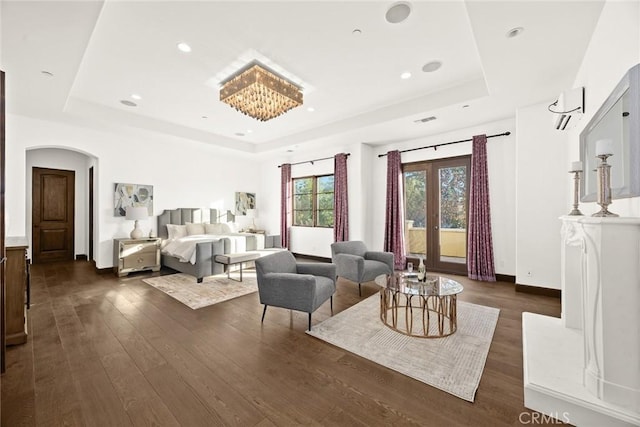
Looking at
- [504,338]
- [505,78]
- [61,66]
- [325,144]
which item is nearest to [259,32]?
[61,66]

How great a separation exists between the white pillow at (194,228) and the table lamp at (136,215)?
87 centimetres

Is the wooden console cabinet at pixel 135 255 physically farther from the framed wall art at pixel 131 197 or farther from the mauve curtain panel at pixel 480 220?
the mauve curtain panel at pixel 480 220

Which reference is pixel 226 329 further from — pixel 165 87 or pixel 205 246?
pixel 165 87

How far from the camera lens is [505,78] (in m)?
3.18

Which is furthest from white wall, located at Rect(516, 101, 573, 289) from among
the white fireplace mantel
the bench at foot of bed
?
the bench at foot of bed

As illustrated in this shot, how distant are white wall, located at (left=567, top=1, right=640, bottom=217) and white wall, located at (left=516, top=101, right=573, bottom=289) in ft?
3.79

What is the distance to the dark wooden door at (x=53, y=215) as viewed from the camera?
6051 millimetres

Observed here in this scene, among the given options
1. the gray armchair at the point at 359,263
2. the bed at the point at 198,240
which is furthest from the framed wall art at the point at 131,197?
the gray armchair at the point at 359,263

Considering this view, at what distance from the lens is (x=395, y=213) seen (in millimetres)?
5707

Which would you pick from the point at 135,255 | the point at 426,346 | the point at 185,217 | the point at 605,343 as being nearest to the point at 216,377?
the point at 426,346

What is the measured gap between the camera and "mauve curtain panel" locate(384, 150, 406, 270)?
567cm

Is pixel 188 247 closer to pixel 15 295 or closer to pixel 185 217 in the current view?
pixel 185 217

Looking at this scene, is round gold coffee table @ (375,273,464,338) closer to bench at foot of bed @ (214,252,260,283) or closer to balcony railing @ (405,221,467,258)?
balcony railing @ (405,221,467,258)

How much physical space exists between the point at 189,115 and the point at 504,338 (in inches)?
229
